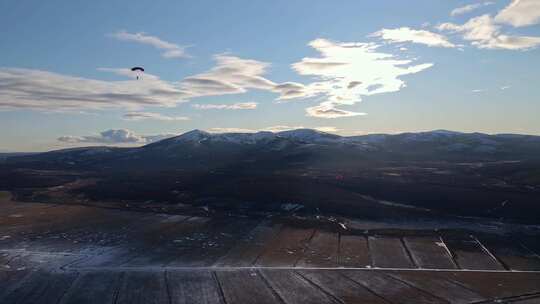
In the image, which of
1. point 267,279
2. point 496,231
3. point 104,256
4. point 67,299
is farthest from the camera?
point 496,231

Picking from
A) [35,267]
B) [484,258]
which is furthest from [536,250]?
[35,267]

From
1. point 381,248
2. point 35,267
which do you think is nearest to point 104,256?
point 35,267

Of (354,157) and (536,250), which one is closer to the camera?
(536,250)

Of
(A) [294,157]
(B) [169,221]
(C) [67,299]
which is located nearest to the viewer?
(C) [67,299]

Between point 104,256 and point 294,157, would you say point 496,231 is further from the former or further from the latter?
point 294,157

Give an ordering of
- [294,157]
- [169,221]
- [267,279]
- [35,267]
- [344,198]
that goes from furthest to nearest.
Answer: [294,157] → [344,198] → [169,221] → [35,267] → [267,279]

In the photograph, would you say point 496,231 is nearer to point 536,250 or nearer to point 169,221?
point 536,250
